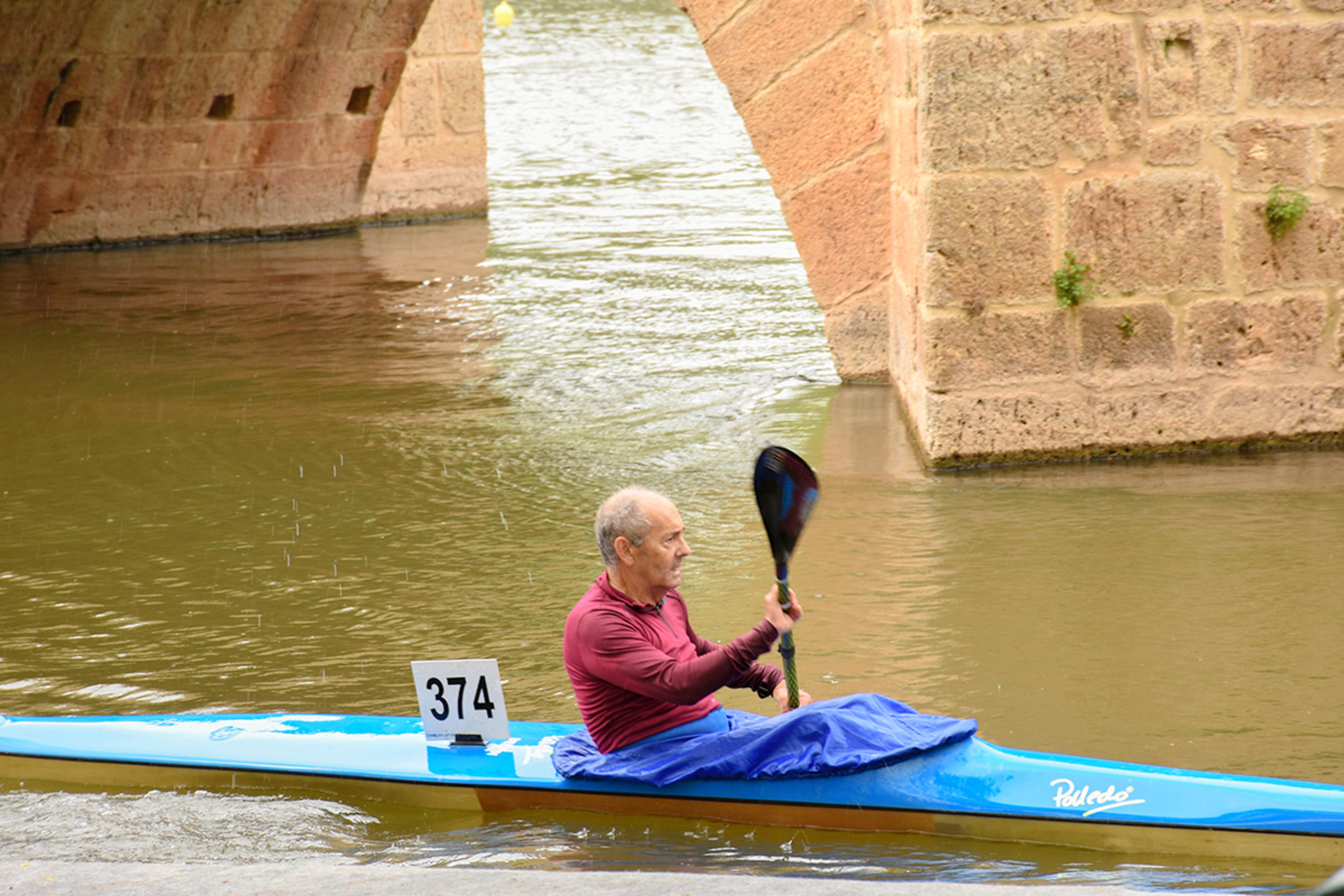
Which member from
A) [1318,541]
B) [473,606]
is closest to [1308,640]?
[1318,541]

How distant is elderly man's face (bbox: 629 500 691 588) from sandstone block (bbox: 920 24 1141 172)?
2.89m

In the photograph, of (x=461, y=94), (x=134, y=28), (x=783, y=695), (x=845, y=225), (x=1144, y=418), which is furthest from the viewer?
(x=461, y=94)

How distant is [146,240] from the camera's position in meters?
13.9

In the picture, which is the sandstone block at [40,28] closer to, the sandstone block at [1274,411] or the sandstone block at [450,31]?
the sandstone block at [450,31]

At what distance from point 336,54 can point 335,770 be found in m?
10.9

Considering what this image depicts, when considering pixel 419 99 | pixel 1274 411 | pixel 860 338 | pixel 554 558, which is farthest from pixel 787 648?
pixel 419 99

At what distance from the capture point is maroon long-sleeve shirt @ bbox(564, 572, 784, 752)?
3.29 meters

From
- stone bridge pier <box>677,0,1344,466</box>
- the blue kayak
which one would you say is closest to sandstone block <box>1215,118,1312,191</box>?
stone bridge pier <box>677,0,1344,466</box>

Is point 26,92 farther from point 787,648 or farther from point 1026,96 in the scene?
point 787,648

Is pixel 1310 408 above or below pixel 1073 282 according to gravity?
below

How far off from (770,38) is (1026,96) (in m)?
1.51

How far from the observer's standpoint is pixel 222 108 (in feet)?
44.9

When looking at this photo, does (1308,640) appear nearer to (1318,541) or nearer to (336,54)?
(1318,541)

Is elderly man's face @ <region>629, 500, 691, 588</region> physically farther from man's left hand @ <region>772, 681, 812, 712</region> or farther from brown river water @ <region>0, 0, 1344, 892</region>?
brown river water @ <region>0, 0, 1344, 892</region>
